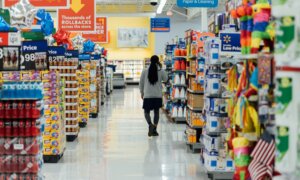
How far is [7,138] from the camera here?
6352mm

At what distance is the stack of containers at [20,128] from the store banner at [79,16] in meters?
6.98

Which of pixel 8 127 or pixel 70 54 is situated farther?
pixel 70 54

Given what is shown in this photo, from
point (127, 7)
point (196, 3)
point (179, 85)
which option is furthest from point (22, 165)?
point (127, 7)

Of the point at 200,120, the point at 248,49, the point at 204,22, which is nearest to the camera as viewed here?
the point at 248,49

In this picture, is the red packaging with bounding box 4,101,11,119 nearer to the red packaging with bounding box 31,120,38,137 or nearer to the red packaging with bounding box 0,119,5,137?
the red packaging with bounding box 0,119,5,137

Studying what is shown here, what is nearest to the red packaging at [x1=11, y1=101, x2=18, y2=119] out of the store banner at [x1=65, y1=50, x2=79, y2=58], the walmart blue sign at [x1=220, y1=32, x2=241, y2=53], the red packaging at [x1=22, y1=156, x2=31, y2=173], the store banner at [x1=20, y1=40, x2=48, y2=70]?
the red packaging at [x1=22, y1=156, x2=31, y2=173]

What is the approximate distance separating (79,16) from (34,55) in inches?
247

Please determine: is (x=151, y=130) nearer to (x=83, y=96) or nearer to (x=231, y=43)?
(x=83, y=96)

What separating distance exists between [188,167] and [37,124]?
349 centimetres

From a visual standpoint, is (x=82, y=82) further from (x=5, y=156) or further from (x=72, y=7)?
(x=5, y=156)

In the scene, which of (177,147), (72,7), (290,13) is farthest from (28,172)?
(72,7)

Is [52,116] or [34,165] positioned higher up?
[52,116]

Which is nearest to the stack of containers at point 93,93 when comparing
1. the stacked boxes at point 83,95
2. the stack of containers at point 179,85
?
the stacked boxes at point 83,95

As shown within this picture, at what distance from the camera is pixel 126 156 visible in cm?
1035
